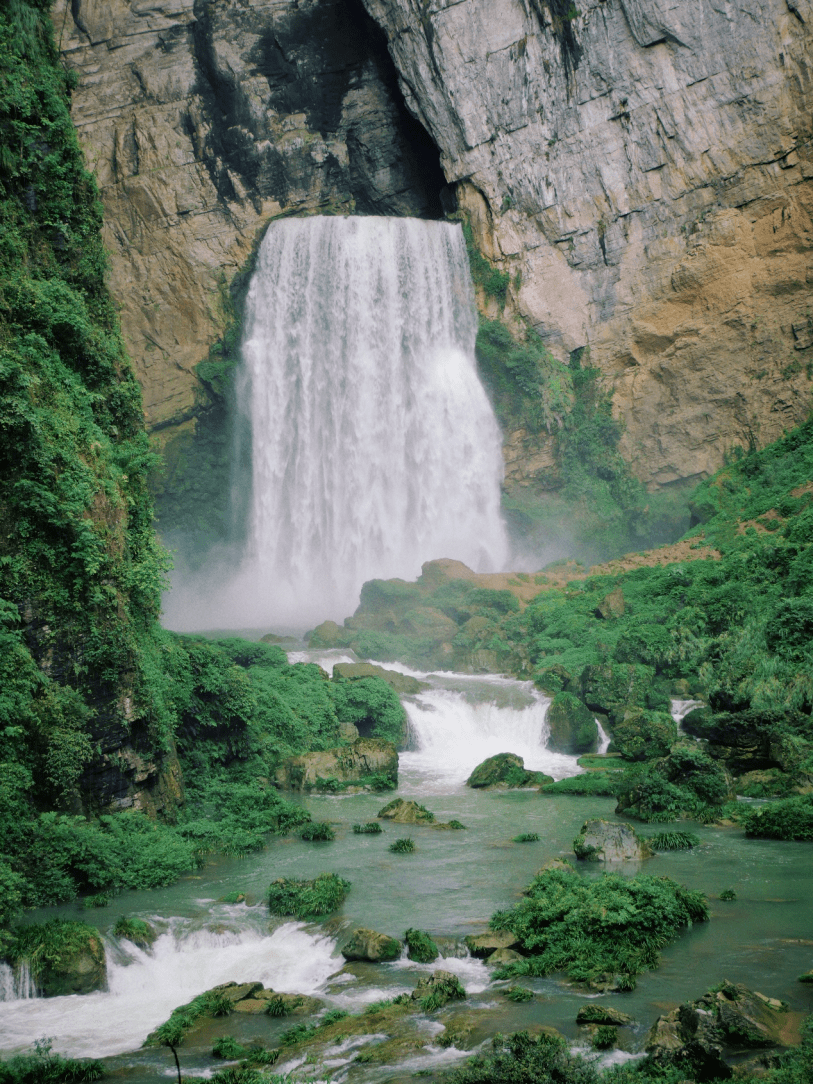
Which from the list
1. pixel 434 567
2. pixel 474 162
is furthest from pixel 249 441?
pixel 474 162

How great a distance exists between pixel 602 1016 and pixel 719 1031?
3.73 ft

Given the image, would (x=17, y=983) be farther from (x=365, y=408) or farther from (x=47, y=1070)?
(x=365, y=408)

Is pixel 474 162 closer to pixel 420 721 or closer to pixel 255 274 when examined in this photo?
pixel 255 274

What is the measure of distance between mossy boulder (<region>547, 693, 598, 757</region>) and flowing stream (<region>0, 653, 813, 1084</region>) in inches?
182

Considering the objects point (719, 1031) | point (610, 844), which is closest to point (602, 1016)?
point (719, 1031)

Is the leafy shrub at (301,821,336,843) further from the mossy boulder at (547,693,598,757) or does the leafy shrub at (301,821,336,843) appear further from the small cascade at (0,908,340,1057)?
the mossy boulder at (547,693,598,757)

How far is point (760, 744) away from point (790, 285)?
2327 centimetres

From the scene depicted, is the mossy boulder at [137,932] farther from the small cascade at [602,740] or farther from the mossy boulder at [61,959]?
the small cascade at [602,740]

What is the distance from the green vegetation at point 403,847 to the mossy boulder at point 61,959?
17.3 feet

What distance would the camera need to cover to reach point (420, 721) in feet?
75.3

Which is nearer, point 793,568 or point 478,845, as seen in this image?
point 478,845

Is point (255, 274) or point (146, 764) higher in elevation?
point (255, 274)

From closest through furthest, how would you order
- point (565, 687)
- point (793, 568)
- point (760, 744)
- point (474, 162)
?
point (760, 744), point (793, 568), point (565, 687), point (474, 162)

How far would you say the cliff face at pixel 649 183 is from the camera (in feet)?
109
